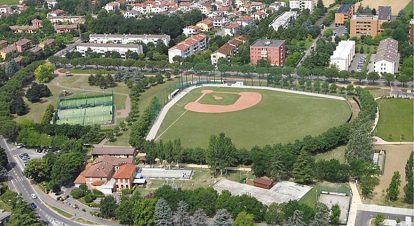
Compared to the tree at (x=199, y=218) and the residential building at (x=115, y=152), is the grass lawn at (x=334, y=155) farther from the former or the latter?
the residential building at (x=115, y=152)

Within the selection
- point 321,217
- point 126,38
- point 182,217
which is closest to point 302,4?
point 126,38

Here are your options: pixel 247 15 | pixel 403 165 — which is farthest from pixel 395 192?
pixel 247 15

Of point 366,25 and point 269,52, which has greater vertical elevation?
point 366,25

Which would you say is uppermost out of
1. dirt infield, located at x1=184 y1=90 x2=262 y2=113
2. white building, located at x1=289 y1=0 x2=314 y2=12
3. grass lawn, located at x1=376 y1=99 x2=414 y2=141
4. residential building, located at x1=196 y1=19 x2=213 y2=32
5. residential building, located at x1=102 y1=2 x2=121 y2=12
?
residential building, located at x1=102 y1=2 x2=121 y2=12

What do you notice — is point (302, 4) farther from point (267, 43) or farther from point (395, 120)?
point (395, 120)

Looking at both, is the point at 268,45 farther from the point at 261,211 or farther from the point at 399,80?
the point at 261,211

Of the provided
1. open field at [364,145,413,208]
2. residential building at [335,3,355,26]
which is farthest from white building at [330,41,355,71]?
open field at [364,145,413,208]

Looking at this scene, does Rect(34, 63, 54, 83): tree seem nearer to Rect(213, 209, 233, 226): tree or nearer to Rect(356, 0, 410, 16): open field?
Rect(213, 209, 233, 226): tree
